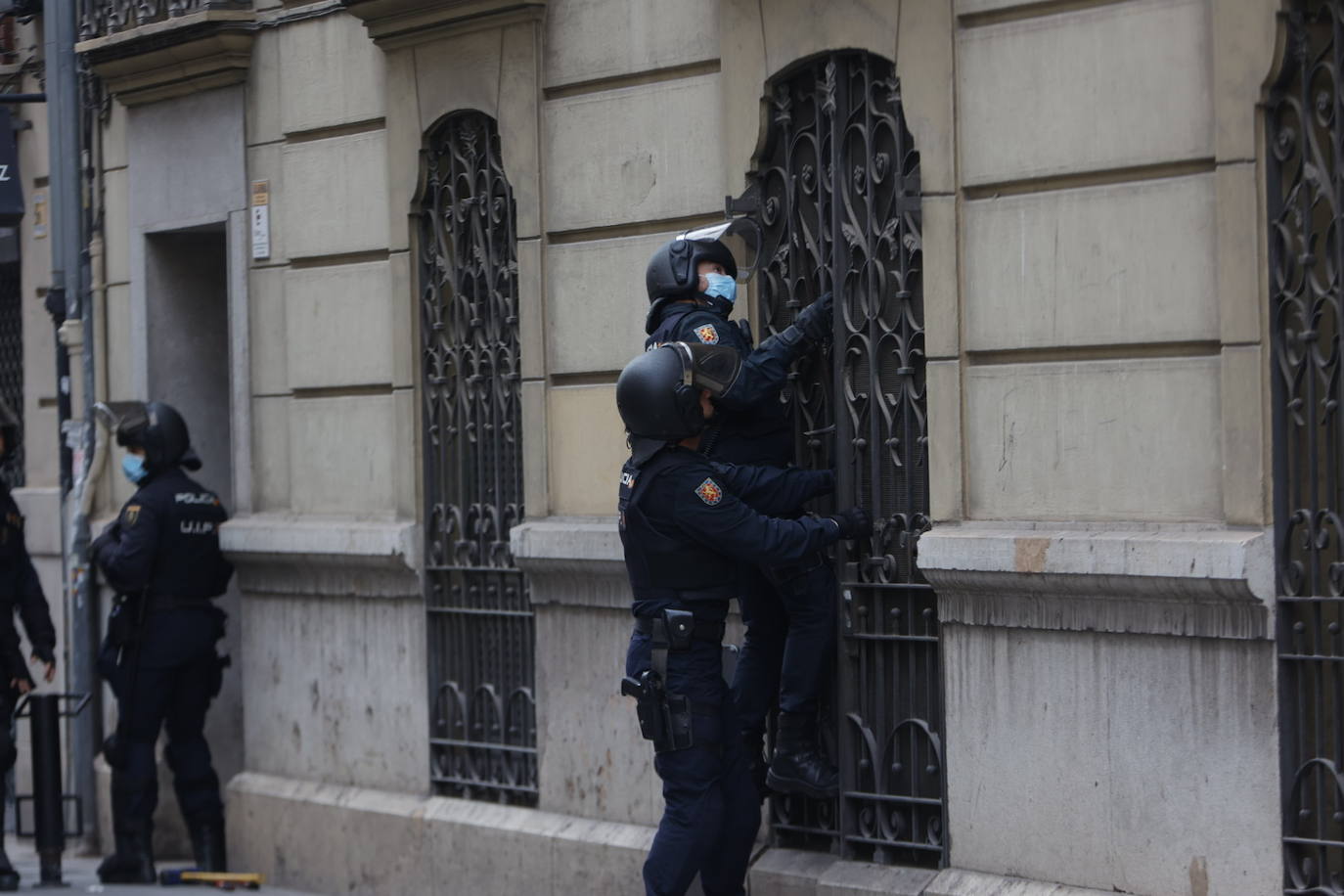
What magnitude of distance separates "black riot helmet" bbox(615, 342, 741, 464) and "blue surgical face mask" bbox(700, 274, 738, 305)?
446 millimetres

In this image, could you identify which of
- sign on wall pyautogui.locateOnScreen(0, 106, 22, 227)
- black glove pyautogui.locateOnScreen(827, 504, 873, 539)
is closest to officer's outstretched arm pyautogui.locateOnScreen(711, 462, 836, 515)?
black glove pyautogui.locateOnScreen(827, 504, 873, 539)

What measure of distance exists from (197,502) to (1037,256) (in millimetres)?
4738

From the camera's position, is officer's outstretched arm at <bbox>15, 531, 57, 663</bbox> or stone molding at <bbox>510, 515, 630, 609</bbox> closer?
stone molding at <bbox>510, 515, 630, 609</bbox>

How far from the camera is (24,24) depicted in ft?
40.7

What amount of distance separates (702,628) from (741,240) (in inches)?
60.9

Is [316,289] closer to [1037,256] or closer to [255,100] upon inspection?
[255,100]

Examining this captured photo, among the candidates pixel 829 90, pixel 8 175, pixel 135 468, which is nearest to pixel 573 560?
pixel 829 90

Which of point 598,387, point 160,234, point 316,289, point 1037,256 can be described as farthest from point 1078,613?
point 160,234

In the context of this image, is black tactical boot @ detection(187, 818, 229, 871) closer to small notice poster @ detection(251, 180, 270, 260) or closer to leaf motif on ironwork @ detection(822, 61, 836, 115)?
small notice poster @ detection(251, 180, 270, 260)

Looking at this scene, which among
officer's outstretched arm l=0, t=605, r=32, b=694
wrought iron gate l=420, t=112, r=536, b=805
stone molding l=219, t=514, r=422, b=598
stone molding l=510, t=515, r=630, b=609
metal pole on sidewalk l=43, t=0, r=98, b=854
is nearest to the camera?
stone molding l=510, t=515, r=630, b=609

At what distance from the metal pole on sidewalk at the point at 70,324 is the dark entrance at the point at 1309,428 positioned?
6.93m

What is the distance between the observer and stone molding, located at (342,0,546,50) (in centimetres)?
889

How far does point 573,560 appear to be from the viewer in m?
8.45

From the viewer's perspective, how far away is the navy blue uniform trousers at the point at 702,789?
6.93 meters
